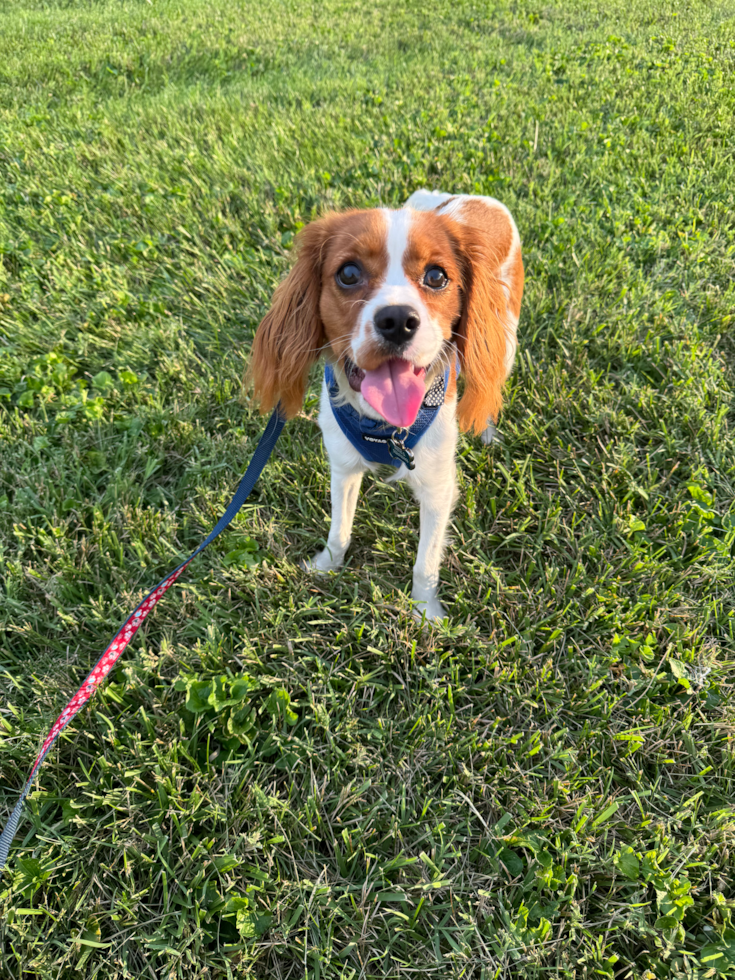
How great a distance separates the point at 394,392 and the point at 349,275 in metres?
0.44

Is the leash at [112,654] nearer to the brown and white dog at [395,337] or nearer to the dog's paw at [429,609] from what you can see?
the brown and white dog at [395,337]

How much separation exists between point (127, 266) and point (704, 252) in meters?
4.12

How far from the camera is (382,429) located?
1957 mm

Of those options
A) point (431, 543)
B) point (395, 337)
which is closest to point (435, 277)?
point (395, 337)

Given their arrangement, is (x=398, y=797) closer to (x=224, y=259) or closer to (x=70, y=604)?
(x=70, y=604)

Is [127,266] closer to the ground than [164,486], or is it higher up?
higher up

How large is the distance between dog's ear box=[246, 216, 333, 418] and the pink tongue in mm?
392

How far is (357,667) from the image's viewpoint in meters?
2.11

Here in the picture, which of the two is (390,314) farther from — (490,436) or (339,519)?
(490,436)

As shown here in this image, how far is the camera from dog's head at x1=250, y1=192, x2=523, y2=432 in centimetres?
171

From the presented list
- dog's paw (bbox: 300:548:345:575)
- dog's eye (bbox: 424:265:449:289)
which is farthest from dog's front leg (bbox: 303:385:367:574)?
dog's eye (bbox: 424:265:449:289)

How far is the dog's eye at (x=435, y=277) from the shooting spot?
1.87m

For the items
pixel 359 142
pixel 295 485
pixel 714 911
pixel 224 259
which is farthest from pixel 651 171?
pixel 714 911

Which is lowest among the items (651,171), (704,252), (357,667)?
(357,667)
